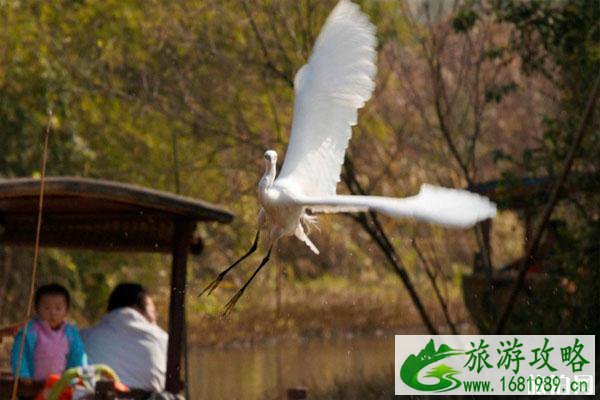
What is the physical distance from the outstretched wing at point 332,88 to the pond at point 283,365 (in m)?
4.71

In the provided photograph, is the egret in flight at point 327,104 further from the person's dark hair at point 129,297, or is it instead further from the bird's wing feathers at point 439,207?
the person's dark hair at point 129,297

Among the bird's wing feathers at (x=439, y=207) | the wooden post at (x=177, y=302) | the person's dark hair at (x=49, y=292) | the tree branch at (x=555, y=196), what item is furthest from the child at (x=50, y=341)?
the tree branch at (x=555, y=196)

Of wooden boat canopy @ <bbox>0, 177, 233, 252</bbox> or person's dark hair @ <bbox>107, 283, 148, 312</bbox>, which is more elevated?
wooden boat canopy @ <bbox>0, 177, 233, 252</bbox>

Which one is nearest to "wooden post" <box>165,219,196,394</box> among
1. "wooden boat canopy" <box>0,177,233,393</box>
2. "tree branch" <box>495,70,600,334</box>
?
"wooden boat canopy" <box>0,177,233,393</box>

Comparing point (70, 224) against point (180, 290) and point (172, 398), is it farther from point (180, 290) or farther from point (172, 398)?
point (172, 398)

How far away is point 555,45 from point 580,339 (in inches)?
90.5

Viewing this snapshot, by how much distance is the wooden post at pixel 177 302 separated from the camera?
358 inches

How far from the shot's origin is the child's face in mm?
8797

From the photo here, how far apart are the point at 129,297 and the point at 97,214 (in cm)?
60

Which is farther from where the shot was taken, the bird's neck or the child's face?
the child's face

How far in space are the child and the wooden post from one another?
1.83ft

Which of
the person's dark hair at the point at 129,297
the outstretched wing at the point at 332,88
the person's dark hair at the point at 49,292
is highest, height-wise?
the outstretched wing at the point at 332,88

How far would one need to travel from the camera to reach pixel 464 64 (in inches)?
504

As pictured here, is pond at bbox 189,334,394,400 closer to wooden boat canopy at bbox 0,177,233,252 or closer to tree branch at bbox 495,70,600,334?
tree branch at bbox 495,70,600,334
